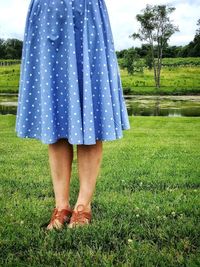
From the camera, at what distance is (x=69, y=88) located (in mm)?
2723

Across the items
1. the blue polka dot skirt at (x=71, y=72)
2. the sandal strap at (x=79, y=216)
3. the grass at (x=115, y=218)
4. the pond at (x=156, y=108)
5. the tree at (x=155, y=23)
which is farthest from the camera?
the tree at (x=155, y=23)

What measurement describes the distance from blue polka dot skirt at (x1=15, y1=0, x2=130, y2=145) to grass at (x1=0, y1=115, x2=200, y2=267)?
557mm

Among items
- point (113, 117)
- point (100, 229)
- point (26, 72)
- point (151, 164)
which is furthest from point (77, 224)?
point (151, 164)

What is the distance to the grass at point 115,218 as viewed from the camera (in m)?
2.33

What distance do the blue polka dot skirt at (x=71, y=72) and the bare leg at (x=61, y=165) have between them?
0.31 feet

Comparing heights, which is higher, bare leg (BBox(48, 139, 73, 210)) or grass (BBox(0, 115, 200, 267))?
bare leg (BBox(48, 139, 73, 210))

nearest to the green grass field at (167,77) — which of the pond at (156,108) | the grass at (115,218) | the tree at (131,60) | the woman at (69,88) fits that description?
the tree at (131,60)

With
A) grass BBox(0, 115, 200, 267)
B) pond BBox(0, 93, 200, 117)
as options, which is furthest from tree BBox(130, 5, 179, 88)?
grass BBox(0, 115, 200, 267)

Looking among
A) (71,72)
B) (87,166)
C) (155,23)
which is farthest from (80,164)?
(155,23)

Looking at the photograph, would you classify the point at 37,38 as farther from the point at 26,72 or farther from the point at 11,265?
the point at 11,265

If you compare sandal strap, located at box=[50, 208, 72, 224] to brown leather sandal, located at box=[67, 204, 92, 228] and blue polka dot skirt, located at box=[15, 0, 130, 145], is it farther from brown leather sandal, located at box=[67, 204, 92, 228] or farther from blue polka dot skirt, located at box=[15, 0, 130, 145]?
blue polka dot skirt, located at box=[15, 0, 130, 145]

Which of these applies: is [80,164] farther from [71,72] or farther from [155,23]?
[155,23]

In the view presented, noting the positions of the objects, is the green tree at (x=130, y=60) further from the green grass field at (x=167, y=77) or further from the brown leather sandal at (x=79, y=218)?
the brown leather sandal at (x=79, y=218)

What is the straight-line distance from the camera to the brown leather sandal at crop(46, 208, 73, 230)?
2787 mm
